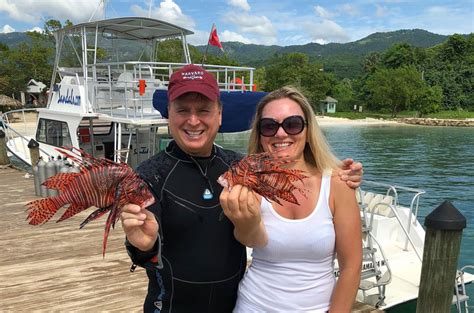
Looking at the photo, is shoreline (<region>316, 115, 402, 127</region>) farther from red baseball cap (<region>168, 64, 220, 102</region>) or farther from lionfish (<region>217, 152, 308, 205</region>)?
lionfish (<region>217, 152, 308, 205</region>)

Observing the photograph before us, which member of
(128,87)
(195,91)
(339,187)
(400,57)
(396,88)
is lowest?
(339,187)

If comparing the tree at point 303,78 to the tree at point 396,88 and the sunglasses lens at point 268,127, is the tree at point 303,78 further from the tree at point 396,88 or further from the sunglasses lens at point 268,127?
the sunglasses lens at point 268,127

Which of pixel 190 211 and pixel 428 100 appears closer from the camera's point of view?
pixel 190 211

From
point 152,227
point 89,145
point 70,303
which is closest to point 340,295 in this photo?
point 152,227

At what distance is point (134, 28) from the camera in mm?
12141

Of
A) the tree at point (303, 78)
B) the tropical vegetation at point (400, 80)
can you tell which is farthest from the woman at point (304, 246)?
the tree at point (303, 78)

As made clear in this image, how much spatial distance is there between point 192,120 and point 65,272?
4075 mm

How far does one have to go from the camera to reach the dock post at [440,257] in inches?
119

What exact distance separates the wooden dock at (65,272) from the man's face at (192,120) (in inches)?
116

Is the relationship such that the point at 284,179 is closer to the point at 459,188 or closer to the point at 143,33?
the point at 143,33

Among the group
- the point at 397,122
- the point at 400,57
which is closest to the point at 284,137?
the point at 397,122

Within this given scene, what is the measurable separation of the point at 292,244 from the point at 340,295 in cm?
36

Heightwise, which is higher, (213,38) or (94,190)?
(213,38)

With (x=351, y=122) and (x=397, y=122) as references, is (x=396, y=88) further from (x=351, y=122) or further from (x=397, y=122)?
(x=351, y=122)
